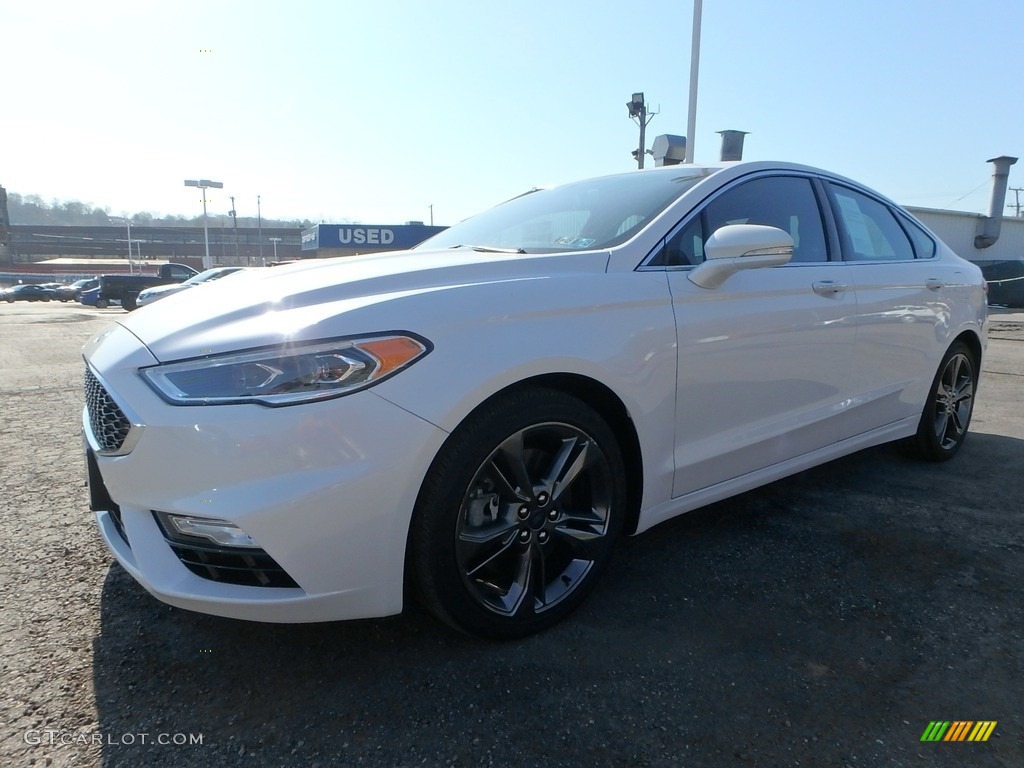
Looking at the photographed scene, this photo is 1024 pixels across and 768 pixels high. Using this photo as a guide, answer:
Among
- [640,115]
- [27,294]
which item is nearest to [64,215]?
[27,294]

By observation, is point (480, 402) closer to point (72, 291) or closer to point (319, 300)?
point (319, 300)

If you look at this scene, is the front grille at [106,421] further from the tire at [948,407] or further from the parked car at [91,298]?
the parked car at [91,298]

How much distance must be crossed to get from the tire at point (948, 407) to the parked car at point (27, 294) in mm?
48233

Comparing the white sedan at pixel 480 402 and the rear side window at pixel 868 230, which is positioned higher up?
the rear side window at pixel 868 230

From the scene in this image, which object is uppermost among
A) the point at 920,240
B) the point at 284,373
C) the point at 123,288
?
the point at 920,240

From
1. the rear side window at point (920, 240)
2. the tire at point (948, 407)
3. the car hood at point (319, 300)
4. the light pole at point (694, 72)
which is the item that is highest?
the light pole at point (694, 72)

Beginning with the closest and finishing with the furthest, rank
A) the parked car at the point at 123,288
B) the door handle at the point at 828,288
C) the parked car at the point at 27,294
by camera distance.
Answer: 1. the door handle at the point at 828,288
2. the parked car at the point at 123,288
3. the parked car at the point at 27,294

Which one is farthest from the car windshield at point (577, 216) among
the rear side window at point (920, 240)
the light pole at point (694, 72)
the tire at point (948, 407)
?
the light pole at point (694, 72)

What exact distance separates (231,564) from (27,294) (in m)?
49.6

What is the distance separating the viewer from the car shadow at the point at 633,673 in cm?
166

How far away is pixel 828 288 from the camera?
114 inches

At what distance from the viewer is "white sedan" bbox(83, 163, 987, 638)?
1.66m

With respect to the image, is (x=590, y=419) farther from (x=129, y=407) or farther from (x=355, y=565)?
(x=129, y=407)

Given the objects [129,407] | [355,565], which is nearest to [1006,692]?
[355,565]
